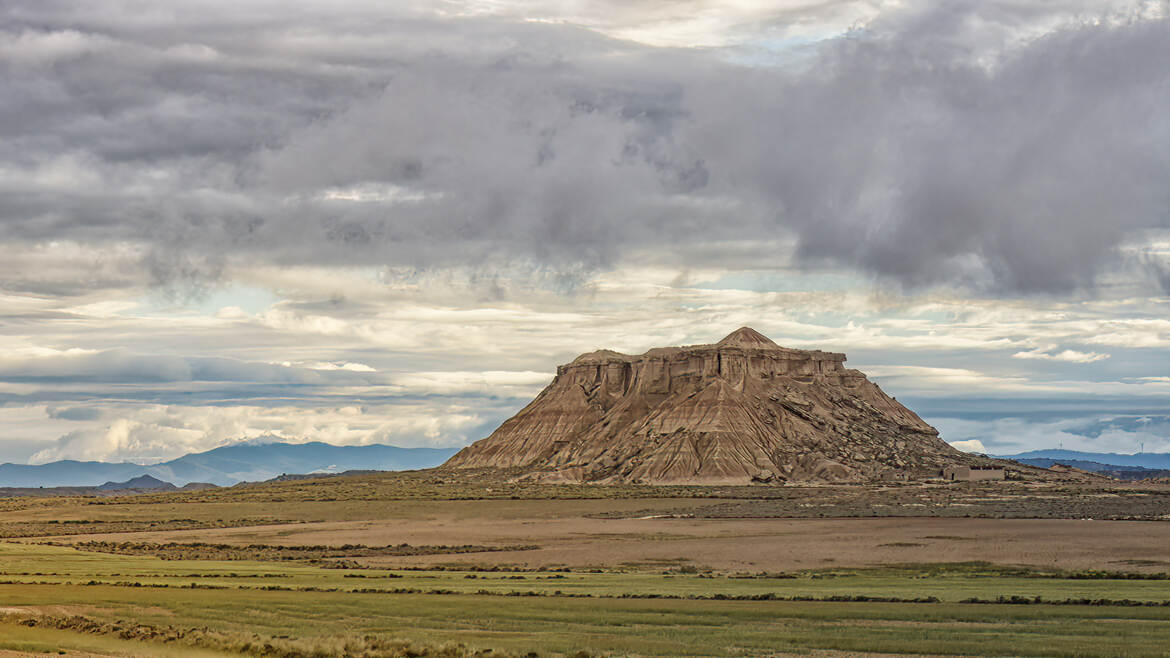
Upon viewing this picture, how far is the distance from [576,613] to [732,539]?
1523 inches

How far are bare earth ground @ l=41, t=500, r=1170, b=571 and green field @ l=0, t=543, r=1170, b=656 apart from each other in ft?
22.0

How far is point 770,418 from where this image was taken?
18650 cm

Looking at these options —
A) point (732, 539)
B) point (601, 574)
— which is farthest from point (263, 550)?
point (732, 539)

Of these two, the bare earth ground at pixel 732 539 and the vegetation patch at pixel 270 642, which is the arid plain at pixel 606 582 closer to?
the vegetation patch at pixel 270 642

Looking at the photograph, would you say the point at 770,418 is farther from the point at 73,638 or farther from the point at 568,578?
the point at 73,638

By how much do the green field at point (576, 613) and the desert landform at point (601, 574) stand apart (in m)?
0.13

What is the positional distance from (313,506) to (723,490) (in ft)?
166

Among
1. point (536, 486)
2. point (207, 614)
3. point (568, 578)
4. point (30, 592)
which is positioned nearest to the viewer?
point (207, 614)

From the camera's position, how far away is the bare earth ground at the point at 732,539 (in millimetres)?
54906

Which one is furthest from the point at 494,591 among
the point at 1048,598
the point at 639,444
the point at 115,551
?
the point at 639,444

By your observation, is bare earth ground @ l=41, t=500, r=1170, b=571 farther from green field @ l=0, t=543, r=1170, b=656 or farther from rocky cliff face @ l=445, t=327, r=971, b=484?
rocky cliff face @ l=445, t=327, r=971, b=484

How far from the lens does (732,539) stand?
70.9 metres

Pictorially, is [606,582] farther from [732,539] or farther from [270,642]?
[732,539]

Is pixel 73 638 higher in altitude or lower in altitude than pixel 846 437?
lower
